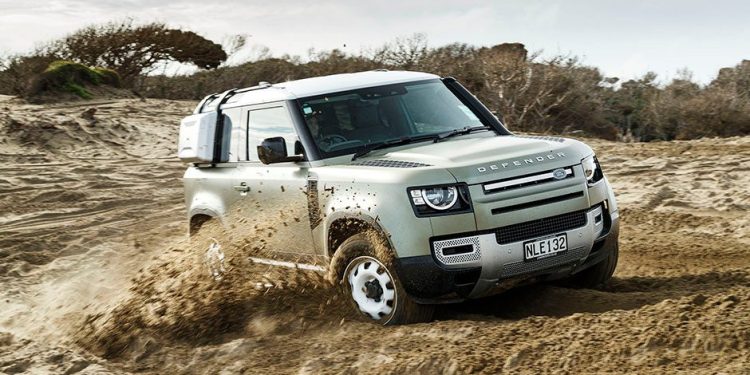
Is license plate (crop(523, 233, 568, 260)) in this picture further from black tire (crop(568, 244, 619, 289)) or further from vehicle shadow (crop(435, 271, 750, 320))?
black tire (crop(568, 244, 619, 289))

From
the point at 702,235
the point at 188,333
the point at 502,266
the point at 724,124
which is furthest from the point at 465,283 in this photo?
the point at 724,124

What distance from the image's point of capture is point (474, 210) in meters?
6.42

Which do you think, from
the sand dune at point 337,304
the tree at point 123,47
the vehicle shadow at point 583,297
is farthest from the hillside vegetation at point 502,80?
the vehicle shadow at point 583,297

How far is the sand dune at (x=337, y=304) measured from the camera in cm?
578

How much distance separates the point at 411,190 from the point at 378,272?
0.60 meters

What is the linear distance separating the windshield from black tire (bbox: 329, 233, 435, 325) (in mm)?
858

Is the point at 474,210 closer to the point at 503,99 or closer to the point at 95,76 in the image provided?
the point at 503,99

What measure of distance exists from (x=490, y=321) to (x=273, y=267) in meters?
1.82

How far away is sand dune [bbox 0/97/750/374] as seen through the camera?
5.78m

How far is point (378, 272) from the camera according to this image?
21.9 ft

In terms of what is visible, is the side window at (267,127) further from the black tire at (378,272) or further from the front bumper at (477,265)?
the front bumper at (477,265)

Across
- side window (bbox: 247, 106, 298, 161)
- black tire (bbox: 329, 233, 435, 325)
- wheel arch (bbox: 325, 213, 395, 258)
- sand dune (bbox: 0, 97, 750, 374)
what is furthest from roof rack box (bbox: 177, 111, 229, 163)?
black tire (bbox: 329, 233, 435, 325)

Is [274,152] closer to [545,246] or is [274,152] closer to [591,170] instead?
[545,246]

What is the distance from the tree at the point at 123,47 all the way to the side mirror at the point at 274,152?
22.0 m
